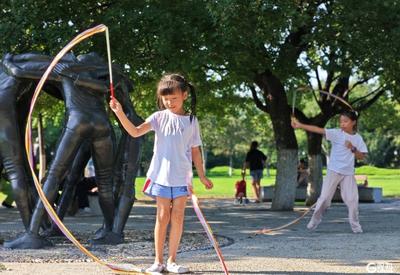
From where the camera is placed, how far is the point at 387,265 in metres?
7.08

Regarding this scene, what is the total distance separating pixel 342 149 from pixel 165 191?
206 inches

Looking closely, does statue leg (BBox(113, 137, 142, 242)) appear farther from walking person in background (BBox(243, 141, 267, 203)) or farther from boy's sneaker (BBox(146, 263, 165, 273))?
walking person in background (BBox(243, 141, 267, 203))

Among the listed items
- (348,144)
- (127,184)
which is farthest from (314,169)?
(127,184)

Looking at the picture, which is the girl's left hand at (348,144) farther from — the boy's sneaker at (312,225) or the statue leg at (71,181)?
the statue leg at (71,181)

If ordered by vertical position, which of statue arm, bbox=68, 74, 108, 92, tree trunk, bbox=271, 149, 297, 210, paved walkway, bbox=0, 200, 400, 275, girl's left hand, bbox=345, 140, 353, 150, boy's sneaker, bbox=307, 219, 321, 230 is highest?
statue arm, bbox=68, 74, 108, 92

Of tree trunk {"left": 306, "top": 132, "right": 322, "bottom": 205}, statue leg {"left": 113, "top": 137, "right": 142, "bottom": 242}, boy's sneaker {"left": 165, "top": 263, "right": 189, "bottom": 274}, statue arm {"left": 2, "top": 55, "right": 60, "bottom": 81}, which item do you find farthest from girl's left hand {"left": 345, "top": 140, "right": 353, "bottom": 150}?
tree trunk {"left": 306, "top": 132, "right": 322, "bottom": 205}

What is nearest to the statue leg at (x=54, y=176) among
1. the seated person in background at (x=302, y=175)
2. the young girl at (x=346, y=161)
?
the young girl at (x=346, y=161)

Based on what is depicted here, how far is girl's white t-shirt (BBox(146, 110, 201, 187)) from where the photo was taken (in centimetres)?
657

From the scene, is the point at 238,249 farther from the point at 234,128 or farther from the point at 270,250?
the point at 234,128

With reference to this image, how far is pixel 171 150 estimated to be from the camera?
6.59m

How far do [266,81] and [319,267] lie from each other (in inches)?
418

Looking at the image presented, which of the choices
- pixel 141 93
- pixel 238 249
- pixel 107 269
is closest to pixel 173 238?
pixel 107 269

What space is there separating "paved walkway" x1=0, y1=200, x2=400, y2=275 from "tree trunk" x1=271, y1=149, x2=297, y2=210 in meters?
3.15

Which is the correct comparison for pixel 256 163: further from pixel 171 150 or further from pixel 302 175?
pixel 171 150
